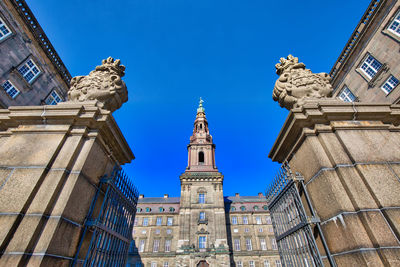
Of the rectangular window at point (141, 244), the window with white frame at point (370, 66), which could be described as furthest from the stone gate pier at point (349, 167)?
the rectangular window at point (141, 244)

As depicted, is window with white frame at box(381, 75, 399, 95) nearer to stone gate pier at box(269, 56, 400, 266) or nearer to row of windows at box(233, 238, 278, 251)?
stone gate pier at box(269, 56, 400, 266)

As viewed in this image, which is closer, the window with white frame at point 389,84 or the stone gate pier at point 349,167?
the stone gate pier at point 349,167

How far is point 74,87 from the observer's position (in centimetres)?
508

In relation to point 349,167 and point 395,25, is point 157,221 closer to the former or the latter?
point 349,167

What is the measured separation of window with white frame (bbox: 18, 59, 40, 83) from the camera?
44.4ft

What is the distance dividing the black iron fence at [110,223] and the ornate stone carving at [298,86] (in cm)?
462

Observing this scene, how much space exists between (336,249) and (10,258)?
4.78 metres

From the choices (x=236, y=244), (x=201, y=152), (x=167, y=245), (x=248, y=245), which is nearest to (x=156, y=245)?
(x=167, y=245)

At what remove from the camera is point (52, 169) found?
335cm

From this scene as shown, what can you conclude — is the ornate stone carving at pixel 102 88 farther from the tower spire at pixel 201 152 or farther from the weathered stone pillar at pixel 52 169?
the tower spire at pixel 201 152

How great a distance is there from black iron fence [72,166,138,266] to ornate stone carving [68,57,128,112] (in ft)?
5.62

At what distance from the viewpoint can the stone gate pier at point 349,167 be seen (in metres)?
2.77

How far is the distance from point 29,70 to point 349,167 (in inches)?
764

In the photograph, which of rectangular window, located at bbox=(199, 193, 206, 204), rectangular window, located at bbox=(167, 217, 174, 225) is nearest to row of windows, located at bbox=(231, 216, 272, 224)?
rectangular window, located at bbox=(199, 193, 206, 204)
